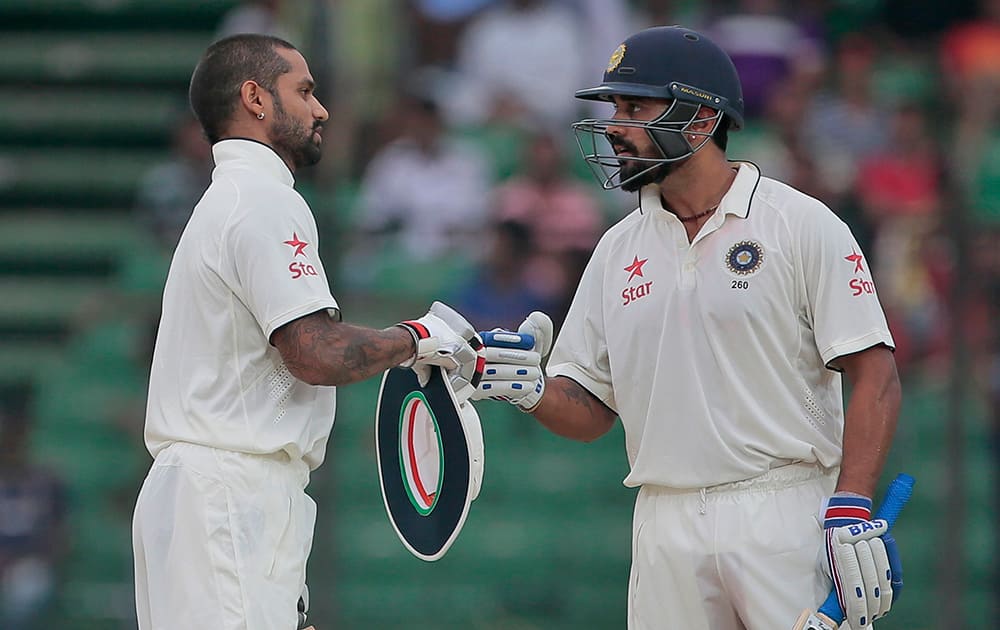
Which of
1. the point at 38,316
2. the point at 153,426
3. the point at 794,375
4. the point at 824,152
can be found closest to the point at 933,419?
the point at 824,152

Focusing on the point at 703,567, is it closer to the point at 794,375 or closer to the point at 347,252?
the point at 794,375

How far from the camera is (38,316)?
1077cm

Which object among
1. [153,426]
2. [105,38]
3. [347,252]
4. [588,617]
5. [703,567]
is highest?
[105,38]

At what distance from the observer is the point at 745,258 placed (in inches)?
188

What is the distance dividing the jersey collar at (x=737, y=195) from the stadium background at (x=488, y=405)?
336cm

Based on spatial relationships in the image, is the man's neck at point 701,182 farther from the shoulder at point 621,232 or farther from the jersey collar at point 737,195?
the shoulder at point 621,232

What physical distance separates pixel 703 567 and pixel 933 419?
3813 millimetres

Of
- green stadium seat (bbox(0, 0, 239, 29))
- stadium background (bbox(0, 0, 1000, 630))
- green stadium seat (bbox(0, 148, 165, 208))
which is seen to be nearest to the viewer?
stadium background (bbox(0, 0, 1000, 630))

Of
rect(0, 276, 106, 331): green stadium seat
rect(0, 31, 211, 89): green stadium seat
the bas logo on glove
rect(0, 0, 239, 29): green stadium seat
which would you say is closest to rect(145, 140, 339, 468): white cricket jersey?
the bas logo on glove

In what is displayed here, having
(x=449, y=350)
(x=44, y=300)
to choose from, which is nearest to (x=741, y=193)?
(x=449, y=350)

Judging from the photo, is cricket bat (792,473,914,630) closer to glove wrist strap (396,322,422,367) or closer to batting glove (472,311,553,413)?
batting glove (472,311,553,413)

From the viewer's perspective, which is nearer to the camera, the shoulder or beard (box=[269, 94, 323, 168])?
beard (box=[269, 94, 323, 168])

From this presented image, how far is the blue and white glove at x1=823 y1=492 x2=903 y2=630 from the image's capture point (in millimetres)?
4453

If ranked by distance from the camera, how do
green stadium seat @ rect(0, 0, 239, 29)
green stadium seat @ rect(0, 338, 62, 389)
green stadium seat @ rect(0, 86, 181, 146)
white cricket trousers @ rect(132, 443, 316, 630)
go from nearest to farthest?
white cricket trousers @ rect(132, 443, 316, 630) < green stadium seat @ rect(0, 338, 62, 389) < green stadium seat @ rect(0, 86, 181, 146) < green stadium seat @ rect(0, 0, 239, 29)
